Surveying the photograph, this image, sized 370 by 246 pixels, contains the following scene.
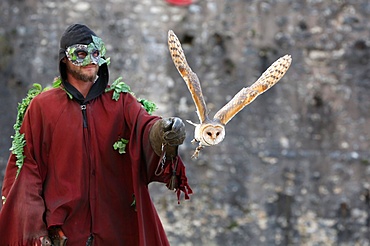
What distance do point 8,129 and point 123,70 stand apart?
1.26 metres

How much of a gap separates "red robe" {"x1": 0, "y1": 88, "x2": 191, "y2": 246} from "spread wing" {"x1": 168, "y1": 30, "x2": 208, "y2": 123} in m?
0.29

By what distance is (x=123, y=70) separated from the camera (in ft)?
25.8

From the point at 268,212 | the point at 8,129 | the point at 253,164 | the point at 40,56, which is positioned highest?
the point at 40,56

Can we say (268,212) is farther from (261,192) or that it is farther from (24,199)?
(24,199)

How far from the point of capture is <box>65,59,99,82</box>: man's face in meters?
4.07

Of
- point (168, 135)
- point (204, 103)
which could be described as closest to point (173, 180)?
point (168, 135)

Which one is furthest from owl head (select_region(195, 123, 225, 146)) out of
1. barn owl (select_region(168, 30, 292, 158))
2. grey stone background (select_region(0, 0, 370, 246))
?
grey stone background (select_region(0, 0, 370, 246))

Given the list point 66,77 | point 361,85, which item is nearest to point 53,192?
point 66,77

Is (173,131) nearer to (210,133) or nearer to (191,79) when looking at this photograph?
(210,133)

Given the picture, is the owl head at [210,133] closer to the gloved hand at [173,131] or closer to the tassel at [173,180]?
the gloved hand at [173,131]

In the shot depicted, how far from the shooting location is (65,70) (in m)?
4.15

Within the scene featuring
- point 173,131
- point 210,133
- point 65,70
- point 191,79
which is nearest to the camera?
point 210,133

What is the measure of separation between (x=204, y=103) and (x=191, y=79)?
0.17 metres

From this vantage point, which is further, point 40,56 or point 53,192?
point 40,56
